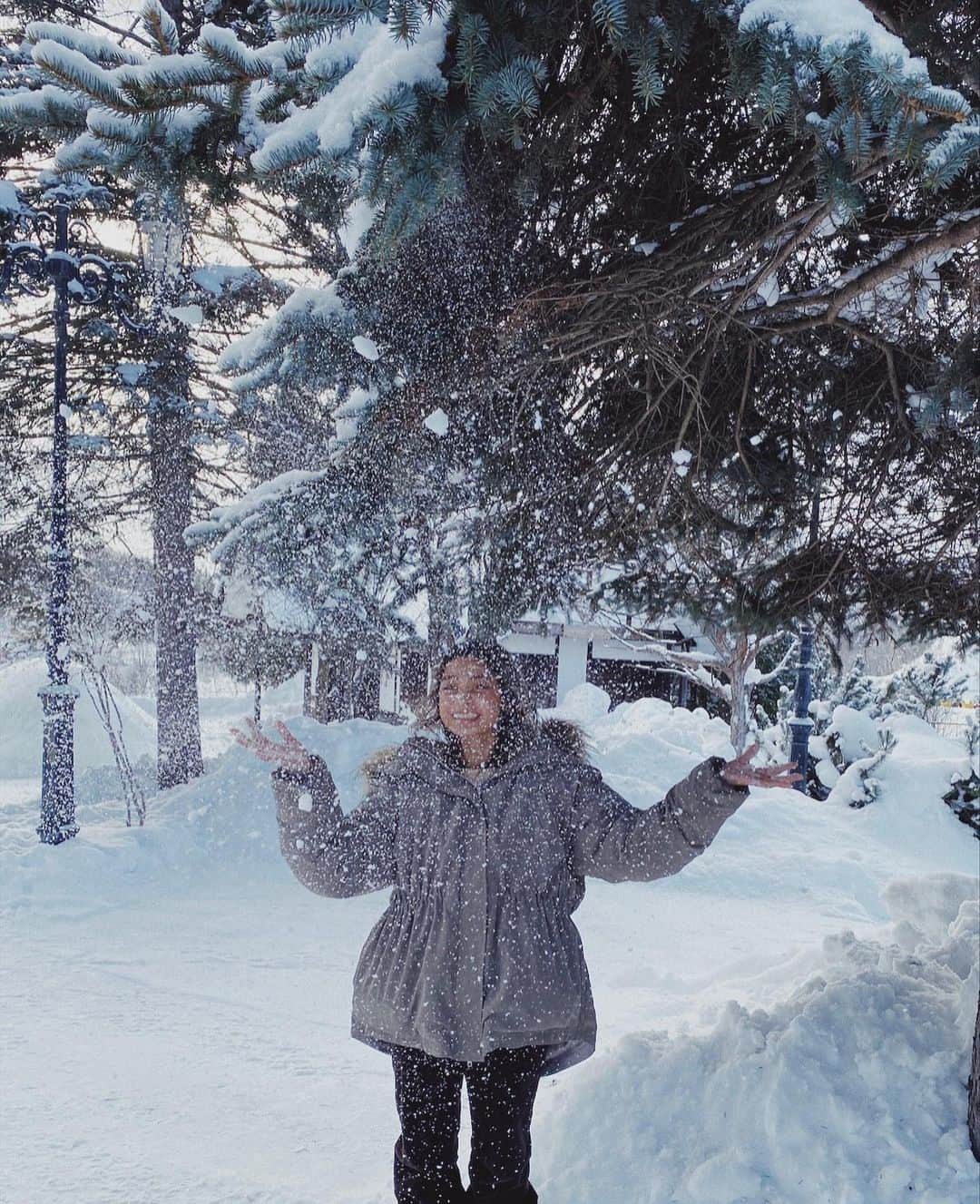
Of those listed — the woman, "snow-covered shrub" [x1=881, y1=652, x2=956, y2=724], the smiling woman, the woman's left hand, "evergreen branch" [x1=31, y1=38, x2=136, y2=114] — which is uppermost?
"evergreen branch" [x1=31, y1=38, x2=136, y2=114]

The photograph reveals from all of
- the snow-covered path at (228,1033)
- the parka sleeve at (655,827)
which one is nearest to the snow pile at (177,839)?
the snow-covered path at (228,1033)

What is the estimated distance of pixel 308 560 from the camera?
3.88 metres

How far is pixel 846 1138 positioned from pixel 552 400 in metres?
3.04

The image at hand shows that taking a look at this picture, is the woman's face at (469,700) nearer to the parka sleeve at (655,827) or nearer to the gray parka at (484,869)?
the gray parka at (484,869)

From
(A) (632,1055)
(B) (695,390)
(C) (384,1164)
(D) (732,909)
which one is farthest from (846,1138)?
(D) (732,909)

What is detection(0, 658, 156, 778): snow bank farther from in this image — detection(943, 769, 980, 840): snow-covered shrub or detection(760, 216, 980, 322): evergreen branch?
detection(760, 216, 980, 322): evergreen branch

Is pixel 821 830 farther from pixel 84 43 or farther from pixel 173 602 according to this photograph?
pixel 84 43

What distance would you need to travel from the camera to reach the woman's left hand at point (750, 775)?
229 centimetres

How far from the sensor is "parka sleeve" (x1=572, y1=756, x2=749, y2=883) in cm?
229

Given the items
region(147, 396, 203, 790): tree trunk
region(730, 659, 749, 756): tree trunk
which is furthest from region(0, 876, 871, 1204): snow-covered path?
region(730, 659, 749, 756): tree trunk

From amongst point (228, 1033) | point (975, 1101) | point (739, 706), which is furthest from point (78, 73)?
point (739, 706)

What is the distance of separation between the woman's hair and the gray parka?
1.6 inches

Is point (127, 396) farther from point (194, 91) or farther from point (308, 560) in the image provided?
point (194, 91)

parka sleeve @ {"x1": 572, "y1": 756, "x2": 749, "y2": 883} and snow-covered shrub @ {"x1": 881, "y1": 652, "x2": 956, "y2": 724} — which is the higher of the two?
parka sleeve @ {"x1": 572, "y1": 756, "x2": 749, "y2": 883}
